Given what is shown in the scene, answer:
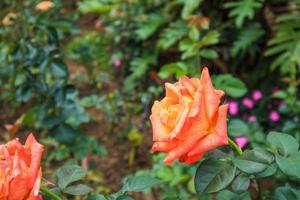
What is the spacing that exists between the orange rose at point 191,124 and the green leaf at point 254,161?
0.24 feet

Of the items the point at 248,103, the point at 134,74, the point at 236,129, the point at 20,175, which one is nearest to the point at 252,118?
the point at 248,103

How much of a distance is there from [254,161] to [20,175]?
1.38 ft

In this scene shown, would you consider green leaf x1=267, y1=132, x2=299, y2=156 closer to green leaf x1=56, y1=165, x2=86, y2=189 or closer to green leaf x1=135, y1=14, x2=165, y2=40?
green leaf x1=56, y1=165, x2=86, y2=189

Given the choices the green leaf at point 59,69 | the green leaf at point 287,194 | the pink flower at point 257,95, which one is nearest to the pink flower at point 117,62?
the pink flower at point 257,95

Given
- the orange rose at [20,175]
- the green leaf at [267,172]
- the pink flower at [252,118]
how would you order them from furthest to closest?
1. the pink flower at [252,118]
2. the green leaf at [267,172]
3. the orange rose at [20,175]

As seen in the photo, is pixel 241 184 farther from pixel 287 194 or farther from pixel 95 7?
pixel 95 7

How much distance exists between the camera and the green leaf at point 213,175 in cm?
96

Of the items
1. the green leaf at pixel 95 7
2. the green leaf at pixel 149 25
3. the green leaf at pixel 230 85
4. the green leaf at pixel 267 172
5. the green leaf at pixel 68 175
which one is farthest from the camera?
the green leaf at pixel 95 7

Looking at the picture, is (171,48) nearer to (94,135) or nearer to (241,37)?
(241,37)

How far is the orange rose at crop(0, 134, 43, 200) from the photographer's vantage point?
0.88 m

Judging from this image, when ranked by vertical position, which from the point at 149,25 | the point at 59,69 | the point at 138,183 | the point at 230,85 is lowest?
the point at 149,25

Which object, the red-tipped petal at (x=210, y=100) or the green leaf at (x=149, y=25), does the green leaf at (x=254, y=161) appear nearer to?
the red-tipped petal at (x=210, y=100)

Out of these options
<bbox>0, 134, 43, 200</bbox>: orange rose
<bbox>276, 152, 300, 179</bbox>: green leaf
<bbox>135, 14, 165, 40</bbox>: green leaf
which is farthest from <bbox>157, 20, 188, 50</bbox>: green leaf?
<bbox>0, 134, 43, 200</bbox>: orange rose

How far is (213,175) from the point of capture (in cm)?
98
